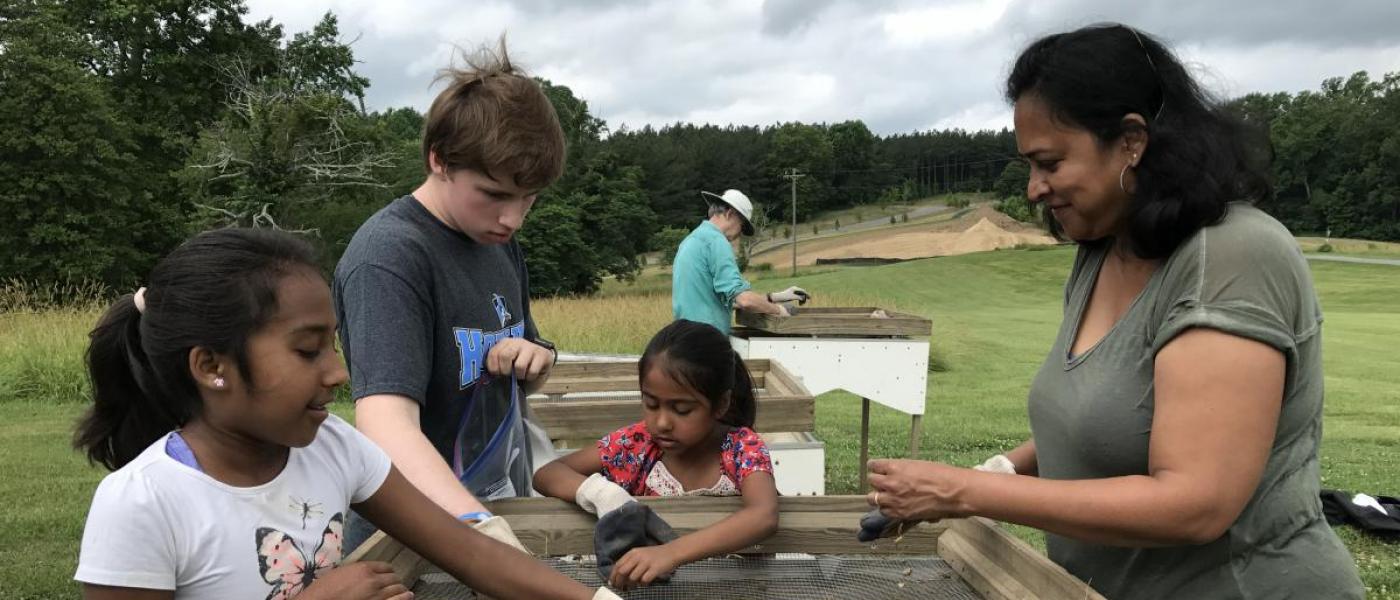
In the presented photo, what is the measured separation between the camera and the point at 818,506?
2109mm

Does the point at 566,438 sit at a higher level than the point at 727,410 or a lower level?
lower

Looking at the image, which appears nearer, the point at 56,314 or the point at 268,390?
the point at 268,390

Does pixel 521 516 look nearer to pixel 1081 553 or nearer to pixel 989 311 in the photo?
pixel 1081 553

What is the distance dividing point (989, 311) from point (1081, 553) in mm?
28637

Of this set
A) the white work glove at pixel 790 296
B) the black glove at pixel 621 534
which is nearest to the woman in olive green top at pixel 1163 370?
the black glove at pixel 621 534

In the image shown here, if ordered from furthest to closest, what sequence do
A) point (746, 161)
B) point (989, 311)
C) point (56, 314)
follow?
1. point (746, 161)
2. point (989, 311)
3. point (56, 314)

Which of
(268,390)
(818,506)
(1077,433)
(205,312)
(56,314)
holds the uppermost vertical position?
(205,312)

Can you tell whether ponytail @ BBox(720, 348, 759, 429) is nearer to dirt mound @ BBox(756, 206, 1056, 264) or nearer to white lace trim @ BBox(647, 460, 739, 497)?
white lace trim @ BBox(647, 460, 739, 497)

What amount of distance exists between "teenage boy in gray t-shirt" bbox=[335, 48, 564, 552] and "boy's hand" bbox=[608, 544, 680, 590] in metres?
0.22

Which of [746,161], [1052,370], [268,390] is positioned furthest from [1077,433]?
[746,161]

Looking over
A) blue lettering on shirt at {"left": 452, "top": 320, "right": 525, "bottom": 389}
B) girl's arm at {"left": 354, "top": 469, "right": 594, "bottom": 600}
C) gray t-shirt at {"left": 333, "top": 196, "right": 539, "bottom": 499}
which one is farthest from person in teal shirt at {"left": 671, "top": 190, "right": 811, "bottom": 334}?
girl's arm at {"left": 354, "top": 469, "right": 594, "bottom": 600}

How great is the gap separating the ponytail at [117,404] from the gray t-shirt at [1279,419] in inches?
64.1

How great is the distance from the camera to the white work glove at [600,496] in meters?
2.02

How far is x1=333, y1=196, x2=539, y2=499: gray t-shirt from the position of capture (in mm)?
1941
